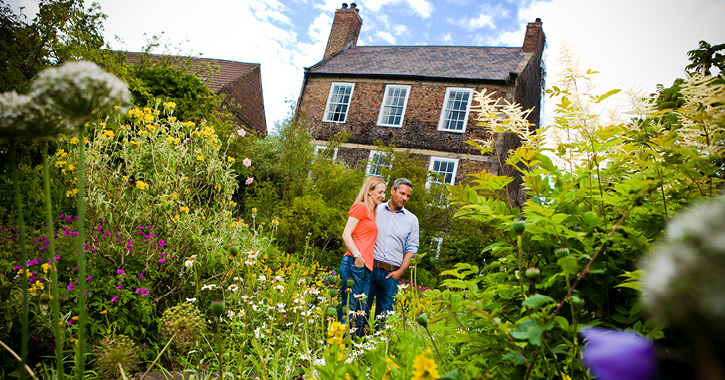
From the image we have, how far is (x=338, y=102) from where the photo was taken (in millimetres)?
17641

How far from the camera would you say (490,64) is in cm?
1681

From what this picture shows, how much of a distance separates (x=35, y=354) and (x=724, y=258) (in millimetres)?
3676

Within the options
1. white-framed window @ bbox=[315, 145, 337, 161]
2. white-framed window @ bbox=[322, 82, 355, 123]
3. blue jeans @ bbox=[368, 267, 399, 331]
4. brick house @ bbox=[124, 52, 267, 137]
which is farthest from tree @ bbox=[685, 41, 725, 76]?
brick house @ bbox=[124, 52, 267, 137]

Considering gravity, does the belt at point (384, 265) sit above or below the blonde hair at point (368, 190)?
below

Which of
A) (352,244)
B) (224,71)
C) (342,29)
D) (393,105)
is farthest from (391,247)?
(224,71)

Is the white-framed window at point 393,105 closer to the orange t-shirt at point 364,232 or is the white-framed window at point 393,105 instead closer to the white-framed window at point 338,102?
the white-framed window at point 338,102

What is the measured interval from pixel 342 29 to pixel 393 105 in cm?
584

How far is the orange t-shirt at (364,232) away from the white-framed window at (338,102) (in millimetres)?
13601

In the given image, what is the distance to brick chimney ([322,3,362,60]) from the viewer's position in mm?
19656

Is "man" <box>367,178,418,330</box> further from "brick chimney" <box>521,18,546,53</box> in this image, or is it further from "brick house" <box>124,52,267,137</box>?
"brick house" <box>124,52,267,137</box>

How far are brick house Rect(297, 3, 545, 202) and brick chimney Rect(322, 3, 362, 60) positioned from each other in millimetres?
420

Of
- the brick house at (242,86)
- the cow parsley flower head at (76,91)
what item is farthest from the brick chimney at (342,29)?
the cow parsley flower head at (76,91)

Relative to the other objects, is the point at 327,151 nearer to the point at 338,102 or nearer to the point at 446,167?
the point at 446,167

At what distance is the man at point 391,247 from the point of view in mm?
4250
